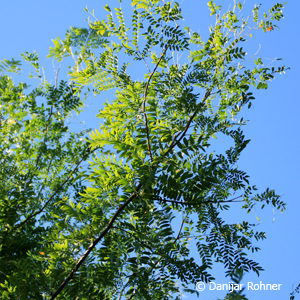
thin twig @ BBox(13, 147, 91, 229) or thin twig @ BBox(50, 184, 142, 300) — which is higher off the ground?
thin twig @ BBox(13, 147, 91, 229)

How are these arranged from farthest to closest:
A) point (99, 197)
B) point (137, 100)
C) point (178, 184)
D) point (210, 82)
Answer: point (210, 82), point (137, 100), point (99, 197), point (178, 184)

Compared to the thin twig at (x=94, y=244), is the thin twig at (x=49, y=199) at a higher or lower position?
higher

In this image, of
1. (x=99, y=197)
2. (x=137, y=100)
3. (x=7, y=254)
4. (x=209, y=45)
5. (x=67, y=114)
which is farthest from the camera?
(x=67, y=114)

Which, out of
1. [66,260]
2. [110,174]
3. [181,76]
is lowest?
[66,260]

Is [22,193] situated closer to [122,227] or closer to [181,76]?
[122,227]

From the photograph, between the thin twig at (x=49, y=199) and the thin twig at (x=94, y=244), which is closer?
the thin twig at (x=94, y=244)

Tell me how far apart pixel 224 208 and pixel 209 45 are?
1.45 meters

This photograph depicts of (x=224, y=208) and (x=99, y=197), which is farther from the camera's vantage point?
(x=224, y=208)

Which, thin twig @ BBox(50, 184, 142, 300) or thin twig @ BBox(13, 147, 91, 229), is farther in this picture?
thin twig @ BBox(13, 147, 91, 229)

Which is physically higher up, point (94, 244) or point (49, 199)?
point (49, 199)

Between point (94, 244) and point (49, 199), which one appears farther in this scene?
point (49, 199)

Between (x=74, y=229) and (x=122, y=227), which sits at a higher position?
(x=122, y=227)

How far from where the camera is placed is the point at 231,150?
8.80ft

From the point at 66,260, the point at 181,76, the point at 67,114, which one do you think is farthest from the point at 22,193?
the point at 181,76
